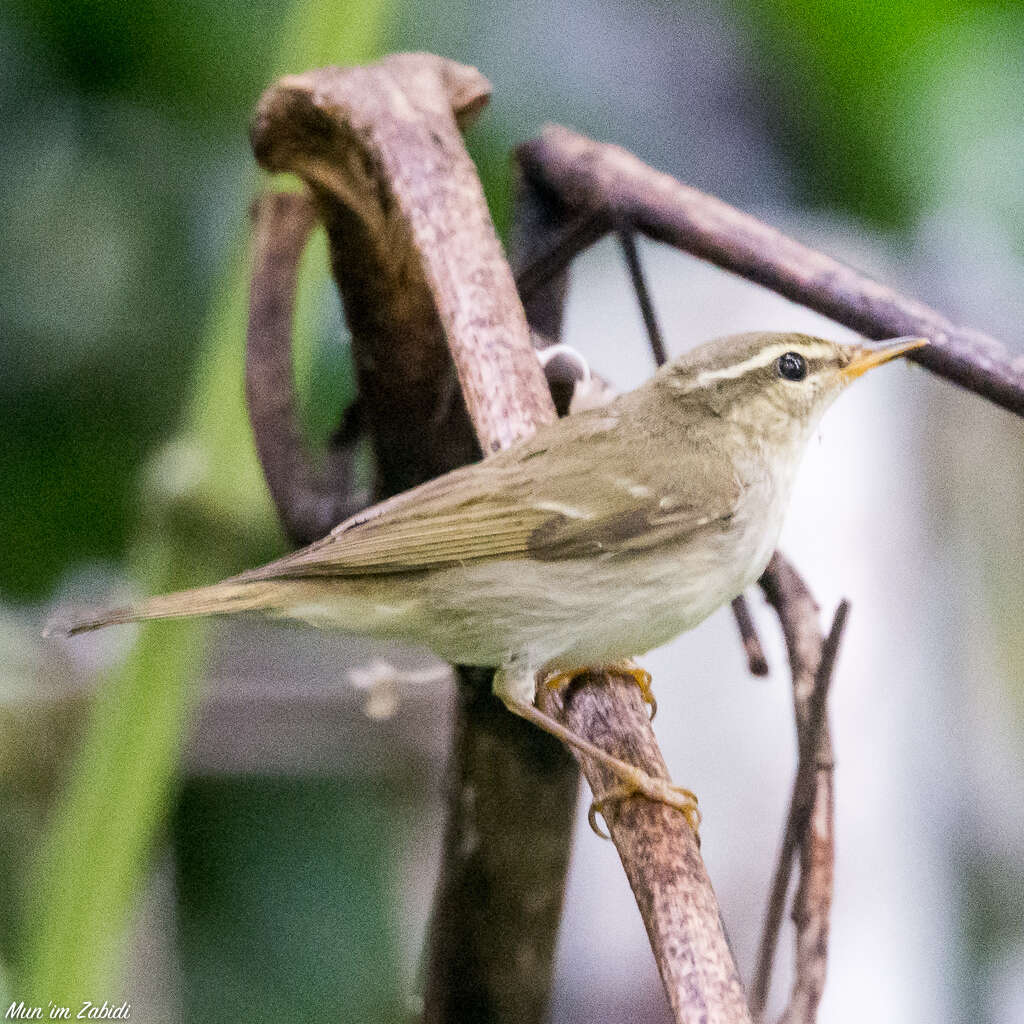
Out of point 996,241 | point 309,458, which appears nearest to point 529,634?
point 309,458

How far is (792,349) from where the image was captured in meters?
1.74

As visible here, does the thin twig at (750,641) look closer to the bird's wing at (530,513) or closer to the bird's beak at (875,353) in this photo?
the bird's wing at (530,513)

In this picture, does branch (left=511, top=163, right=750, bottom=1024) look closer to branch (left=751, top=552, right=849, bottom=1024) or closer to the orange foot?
the orange foot

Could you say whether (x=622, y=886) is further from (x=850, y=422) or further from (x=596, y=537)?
(x=596, y=537)

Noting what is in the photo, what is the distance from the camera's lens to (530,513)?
5.22 ft

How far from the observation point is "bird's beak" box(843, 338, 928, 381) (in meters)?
1.49

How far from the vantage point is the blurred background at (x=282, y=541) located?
1935 mm

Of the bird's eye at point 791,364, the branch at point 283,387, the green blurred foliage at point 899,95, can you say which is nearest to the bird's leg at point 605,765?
the branch at point 283,387

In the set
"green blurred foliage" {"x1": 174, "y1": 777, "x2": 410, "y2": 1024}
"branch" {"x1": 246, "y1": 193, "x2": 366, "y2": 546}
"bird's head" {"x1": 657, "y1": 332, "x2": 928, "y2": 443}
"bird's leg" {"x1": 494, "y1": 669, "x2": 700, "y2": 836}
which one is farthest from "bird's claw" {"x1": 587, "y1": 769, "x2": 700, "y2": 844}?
"green blurred foliage" {"x1": 174, "y1": 777, "x2": 410, "y2": 1024}

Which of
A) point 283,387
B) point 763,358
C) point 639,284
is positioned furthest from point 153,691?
point 763,358

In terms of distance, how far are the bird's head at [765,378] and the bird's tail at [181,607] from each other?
70 centimetres

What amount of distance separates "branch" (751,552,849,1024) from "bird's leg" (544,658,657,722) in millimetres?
266

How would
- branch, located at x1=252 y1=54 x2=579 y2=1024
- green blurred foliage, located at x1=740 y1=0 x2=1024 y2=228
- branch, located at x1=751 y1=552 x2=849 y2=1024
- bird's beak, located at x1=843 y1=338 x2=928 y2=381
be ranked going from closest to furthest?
branch, located at x1=751 y1=552 x2=849 y2=1024 < bird's beak, located at x1=843 y1=338 x2=928 y2=381 < branch, located at x1=252 y1=54 x2=579 y2=1024 < green blurred foliage, located at x1=740 y1=0 x2=1024 y2=228

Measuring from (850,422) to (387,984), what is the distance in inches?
68.0
